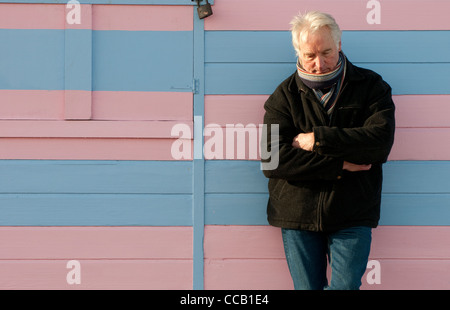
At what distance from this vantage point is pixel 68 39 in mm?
2912

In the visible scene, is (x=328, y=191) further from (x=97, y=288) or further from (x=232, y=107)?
(x=97, y=288)

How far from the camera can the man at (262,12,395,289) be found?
2398 millimetres

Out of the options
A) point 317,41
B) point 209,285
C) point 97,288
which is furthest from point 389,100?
point 97,288

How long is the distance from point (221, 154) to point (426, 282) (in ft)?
4.39

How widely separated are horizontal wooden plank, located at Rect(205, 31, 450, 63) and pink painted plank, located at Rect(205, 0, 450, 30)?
35mm

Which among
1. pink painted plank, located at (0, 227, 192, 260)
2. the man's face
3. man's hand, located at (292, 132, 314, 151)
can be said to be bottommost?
pink painted plank, located at (0, 227, 192, 260)

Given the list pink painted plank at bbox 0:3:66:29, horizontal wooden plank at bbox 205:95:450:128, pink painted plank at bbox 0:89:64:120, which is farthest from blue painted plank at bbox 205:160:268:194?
pink painted plank at bbox 0:3:66:29

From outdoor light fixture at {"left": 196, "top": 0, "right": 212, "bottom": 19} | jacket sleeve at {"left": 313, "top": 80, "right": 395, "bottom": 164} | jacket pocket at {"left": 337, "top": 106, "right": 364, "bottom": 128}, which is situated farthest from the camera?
outdoor light fixture at {"left": 196, "top": 0, "right": 212, "bottom": 19}

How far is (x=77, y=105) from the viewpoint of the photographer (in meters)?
2.91

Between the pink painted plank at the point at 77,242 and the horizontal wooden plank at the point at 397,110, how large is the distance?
72 centimetres

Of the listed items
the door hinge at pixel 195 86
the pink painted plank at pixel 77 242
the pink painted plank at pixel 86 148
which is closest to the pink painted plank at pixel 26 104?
the pink painted plank at pixel 86 148

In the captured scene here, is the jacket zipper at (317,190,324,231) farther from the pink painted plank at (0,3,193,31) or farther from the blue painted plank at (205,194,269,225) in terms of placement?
the pink painted plank at (0,3,193,31)

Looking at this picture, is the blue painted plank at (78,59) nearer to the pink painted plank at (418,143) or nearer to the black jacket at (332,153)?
the black jacket at (332,153)

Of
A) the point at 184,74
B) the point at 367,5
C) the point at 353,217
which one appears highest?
the point at 367,5
